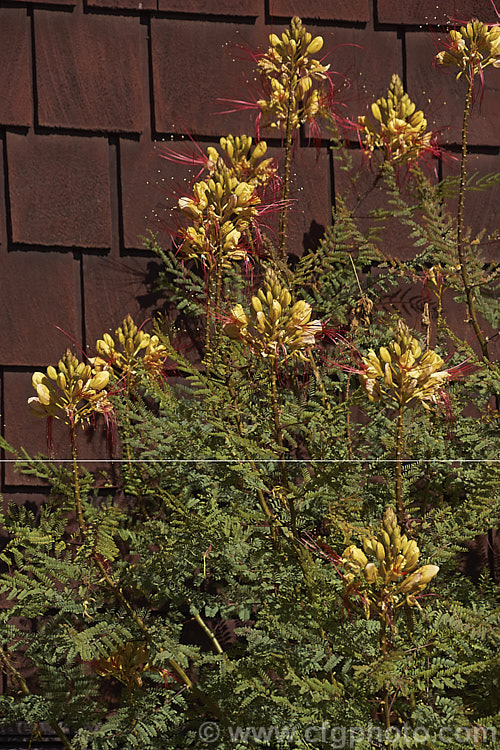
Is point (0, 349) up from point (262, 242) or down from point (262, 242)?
down

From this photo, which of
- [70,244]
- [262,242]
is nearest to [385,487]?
[262,242]

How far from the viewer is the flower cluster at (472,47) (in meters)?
1.46

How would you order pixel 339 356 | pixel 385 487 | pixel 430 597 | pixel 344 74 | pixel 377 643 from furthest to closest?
pixel 344 74 → pixel 339 356 → pixel 385 487 → pixel 430 597 → pixel 377 643

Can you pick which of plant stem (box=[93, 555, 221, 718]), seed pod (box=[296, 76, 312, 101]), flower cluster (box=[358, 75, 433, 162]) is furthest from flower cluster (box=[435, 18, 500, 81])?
plant stem (box=[93, 555, 221, 718])

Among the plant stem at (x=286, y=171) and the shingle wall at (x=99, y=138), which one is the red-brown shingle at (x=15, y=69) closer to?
the shingle wall at (x=99, y=138)

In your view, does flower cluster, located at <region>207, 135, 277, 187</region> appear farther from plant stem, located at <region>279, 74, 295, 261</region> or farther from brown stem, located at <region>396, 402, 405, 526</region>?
brown stem, located at <region>396, 402, 405, 526</region>

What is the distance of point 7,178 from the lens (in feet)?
5.50

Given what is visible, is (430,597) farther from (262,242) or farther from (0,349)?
(0,349)

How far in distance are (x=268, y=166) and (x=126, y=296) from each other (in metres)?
0.39

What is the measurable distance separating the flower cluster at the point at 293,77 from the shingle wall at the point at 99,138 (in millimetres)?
157

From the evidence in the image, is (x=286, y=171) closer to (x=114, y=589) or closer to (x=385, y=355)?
(x=385, y=355)

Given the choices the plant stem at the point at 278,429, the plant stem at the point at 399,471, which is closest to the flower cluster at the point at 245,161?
the plant stem at the point at 278,429

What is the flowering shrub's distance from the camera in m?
1.03

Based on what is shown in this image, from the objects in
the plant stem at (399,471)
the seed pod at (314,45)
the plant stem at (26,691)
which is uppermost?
the seed pod at (314,45)
